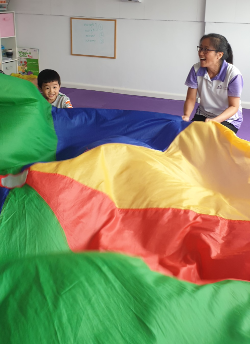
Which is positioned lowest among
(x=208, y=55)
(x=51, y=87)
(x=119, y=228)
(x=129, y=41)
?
(x=119, y=228)

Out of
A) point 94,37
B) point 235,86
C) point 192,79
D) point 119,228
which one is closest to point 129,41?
point 94,37

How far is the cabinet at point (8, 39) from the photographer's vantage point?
5336 mm

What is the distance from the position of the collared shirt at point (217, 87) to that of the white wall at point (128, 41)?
7.76 ft

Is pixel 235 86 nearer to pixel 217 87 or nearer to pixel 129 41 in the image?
pixel 217 87

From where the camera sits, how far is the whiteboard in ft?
16.9

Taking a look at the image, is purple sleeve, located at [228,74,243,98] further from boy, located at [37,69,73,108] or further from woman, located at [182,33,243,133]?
boy, located at [37,69,73,108]

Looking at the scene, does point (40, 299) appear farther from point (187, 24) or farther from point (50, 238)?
point (187, 24)

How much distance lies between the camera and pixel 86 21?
17.2 feet

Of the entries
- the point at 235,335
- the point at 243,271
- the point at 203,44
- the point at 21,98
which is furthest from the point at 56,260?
the point at 203,44

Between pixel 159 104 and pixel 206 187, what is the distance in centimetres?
343

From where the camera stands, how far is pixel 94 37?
17.3 ft

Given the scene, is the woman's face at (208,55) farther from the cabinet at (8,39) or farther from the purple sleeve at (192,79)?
the cabinet at (8,39)

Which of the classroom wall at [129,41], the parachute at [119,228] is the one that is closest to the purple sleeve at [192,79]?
the parachute at [119,228]

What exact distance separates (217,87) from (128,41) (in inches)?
113
